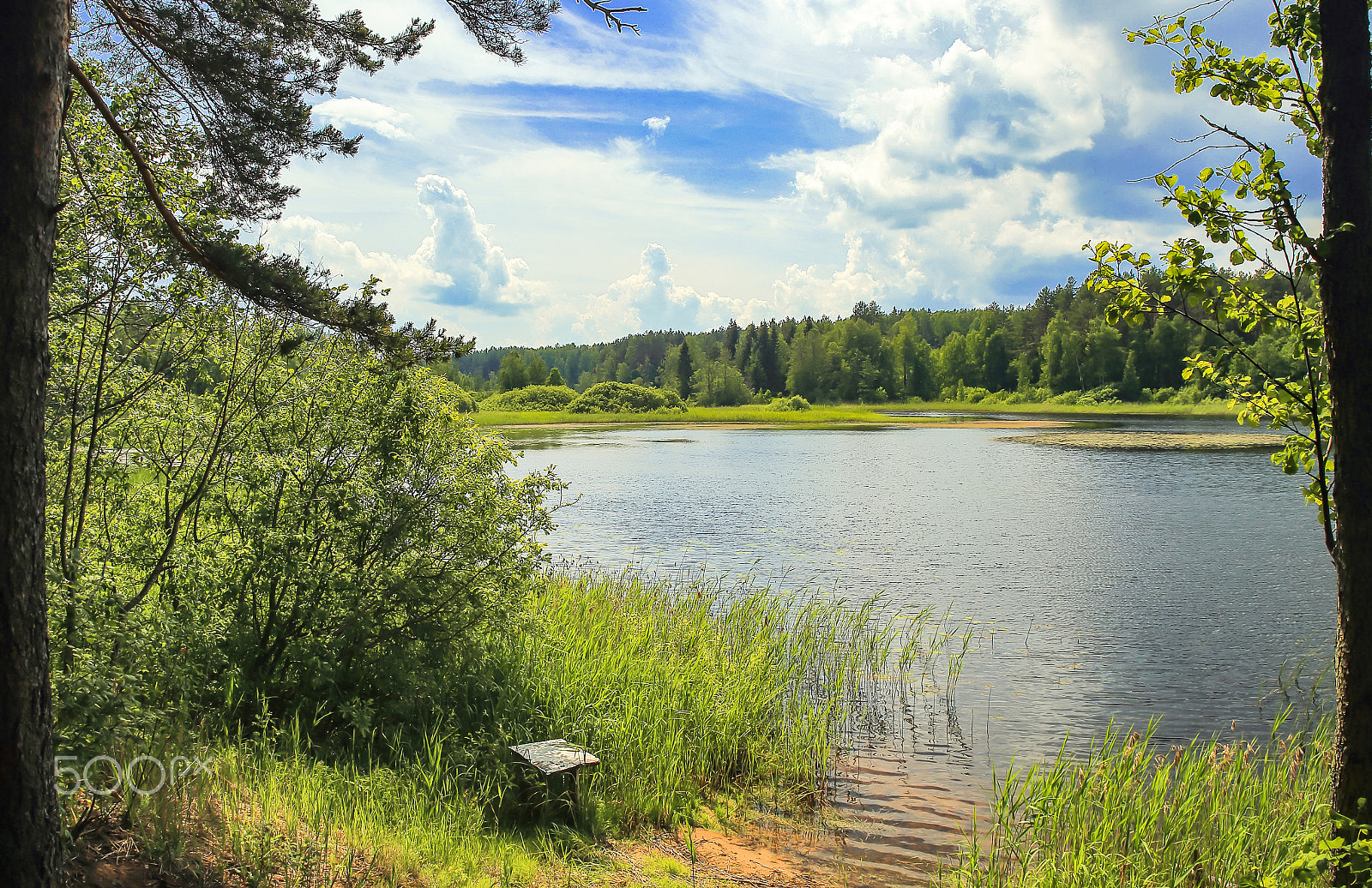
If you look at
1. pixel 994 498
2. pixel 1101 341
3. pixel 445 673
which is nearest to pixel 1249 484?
pixel 994 498

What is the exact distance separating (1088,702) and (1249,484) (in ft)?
84.0

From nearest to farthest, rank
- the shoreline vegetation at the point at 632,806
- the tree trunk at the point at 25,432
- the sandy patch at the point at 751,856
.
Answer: the tree trunk at the point at 25,432, the shoreline vegetation at the point at 632,806, the sandy patch at the point at 751,856

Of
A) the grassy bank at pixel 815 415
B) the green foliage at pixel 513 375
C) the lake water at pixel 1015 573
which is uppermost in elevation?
the green foliage at pixel 513 375

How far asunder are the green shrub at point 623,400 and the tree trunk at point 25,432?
114 meters

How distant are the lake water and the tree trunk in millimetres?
5332

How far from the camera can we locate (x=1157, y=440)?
54406 mm

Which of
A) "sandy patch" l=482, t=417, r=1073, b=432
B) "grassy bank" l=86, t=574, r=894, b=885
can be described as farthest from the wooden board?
"sandy patch" l=482, t=417, r=1073, b=432

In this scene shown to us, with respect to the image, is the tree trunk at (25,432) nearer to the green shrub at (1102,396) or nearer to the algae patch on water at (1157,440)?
the algae patch on water at (1157,440)

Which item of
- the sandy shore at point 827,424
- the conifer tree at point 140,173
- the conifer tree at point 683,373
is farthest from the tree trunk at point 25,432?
the conifer tree at point 683,373

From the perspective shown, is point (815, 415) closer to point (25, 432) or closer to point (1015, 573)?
point (1015, 573)

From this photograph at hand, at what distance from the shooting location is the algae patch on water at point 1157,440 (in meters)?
48.2

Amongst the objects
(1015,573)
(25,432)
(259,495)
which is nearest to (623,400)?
(1015,573)

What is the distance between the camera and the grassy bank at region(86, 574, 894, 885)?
14.9 ft

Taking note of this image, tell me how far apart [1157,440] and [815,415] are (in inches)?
2154
